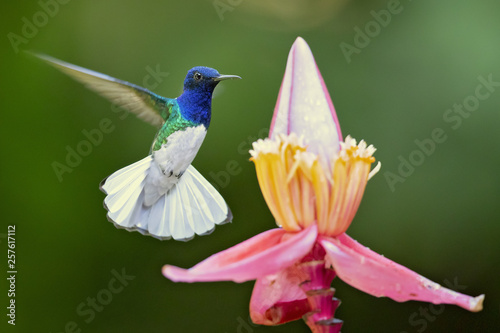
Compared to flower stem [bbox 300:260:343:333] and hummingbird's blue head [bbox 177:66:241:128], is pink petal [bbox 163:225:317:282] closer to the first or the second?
flower stem [bbox 300:260:343:333]

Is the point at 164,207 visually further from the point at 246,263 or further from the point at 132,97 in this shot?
the point at 246,263

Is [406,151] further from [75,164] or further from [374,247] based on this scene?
[75,164]

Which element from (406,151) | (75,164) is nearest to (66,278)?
(75,164)

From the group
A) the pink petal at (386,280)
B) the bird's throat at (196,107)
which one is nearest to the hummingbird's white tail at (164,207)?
the bird's throat at (196,107)

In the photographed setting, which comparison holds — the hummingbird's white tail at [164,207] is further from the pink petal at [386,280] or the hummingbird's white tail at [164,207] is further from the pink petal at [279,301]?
the pink petal at [386,280]

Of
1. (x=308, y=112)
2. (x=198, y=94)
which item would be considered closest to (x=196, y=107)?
(x=198, y=94)

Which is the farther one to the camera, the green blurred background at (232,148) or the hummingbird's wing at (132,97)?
the green blurred background at (232,148)
